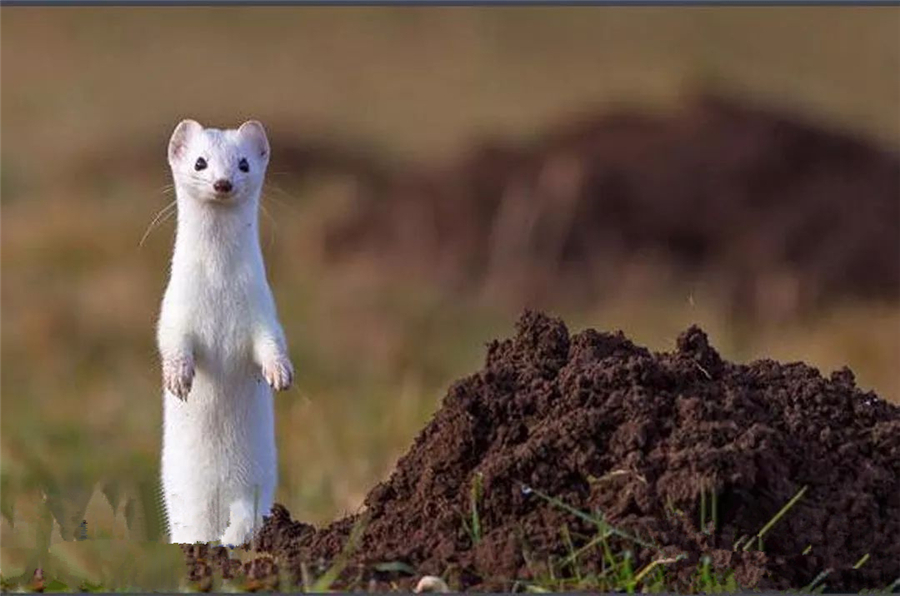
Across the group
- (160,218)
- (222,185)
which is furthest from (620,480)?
(160,218)

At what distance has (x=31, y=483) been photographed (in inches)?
320

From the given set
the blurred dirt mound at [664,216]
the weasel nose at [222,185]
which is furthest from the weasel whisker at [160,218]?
the blurred dirt mound at [664,216]

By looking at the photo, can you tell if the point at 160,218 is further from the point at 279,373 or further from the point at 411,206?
the point at 411,206

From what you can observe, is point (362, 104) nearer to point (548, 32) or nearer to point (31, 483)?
point (548, 32)

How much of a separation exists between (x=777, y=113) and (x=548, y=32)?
4.91 m

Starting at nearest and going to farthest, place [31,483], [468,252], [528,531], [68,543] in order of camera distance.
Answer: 1. [528,531]
2. [68,543]
3. [31,483]
4. [468,252]

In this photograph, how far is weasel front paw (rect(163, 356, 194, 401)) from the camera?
5.07 meters

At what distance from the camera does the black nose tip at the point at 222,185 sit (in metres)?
5.20

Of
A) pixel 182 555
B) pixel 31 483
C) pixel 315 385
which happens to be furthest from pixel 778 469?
pixel 315 385

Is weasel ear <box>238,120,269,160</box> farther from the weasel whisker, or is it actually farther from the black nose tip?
the weasel whisker

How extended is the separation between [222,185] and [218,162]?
2.6 inches

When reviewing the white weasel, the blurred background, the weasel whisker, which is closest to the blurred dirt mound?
the blurred background

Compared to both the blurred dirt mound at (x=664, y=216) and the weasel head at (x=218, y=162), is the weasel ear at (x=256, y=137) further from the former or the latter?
the blurred dirt mound at (x=664, y=216)

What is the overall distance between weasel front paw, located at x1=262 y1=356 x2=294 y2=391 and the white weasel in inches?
1.0
